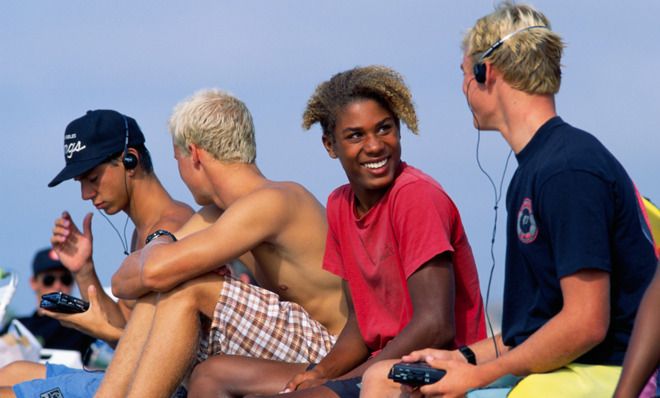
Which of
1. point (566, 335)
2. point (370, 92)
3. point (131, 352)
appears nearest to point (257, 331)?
point (131, 352)

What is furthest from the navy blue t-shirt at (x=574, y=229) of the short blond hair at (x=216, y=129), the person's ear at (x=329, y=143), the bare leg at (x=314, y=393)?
the short blond hair at (x=216, y=129)

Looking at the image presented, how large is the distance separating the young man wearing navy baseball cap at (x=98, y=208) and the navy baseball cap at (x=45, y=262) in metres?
2.28

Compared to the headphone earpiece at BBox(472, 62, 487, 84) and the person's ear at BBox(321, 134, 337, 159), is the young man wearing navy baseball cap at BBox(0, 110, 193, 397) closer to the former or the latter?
the person's ear at BBox(321, 134, 337, 159)

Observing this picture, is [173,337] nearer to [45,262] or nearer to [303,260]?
[303,260]

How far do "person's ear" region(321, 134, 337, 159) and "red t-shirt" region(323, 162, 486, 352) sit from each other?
0.25 meters

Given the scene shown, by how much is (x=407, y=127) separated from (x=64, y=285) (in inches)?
197

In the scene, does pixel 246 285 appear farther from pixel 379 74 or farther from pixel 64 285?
pixel 64 285

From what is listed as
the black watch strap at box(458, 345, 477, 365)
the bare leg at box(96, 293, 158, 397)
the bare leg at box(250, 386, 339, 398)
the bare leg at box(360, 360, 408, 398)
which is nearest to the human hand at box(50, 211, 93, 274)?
the bare leg at box(96, 293, 158, 397)

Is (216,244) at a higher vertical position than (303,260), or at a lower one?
higher

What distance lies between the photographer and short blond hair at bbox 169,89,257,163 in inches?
245

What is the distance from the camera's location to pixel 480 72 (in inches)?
170

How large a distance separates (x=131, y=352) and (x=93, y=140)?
1.57 m

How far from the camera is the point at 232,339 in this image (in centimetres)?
586

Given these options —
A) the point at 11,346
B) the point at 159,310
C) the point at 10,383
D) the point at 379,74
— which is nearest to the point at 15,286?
the point at 11,346
